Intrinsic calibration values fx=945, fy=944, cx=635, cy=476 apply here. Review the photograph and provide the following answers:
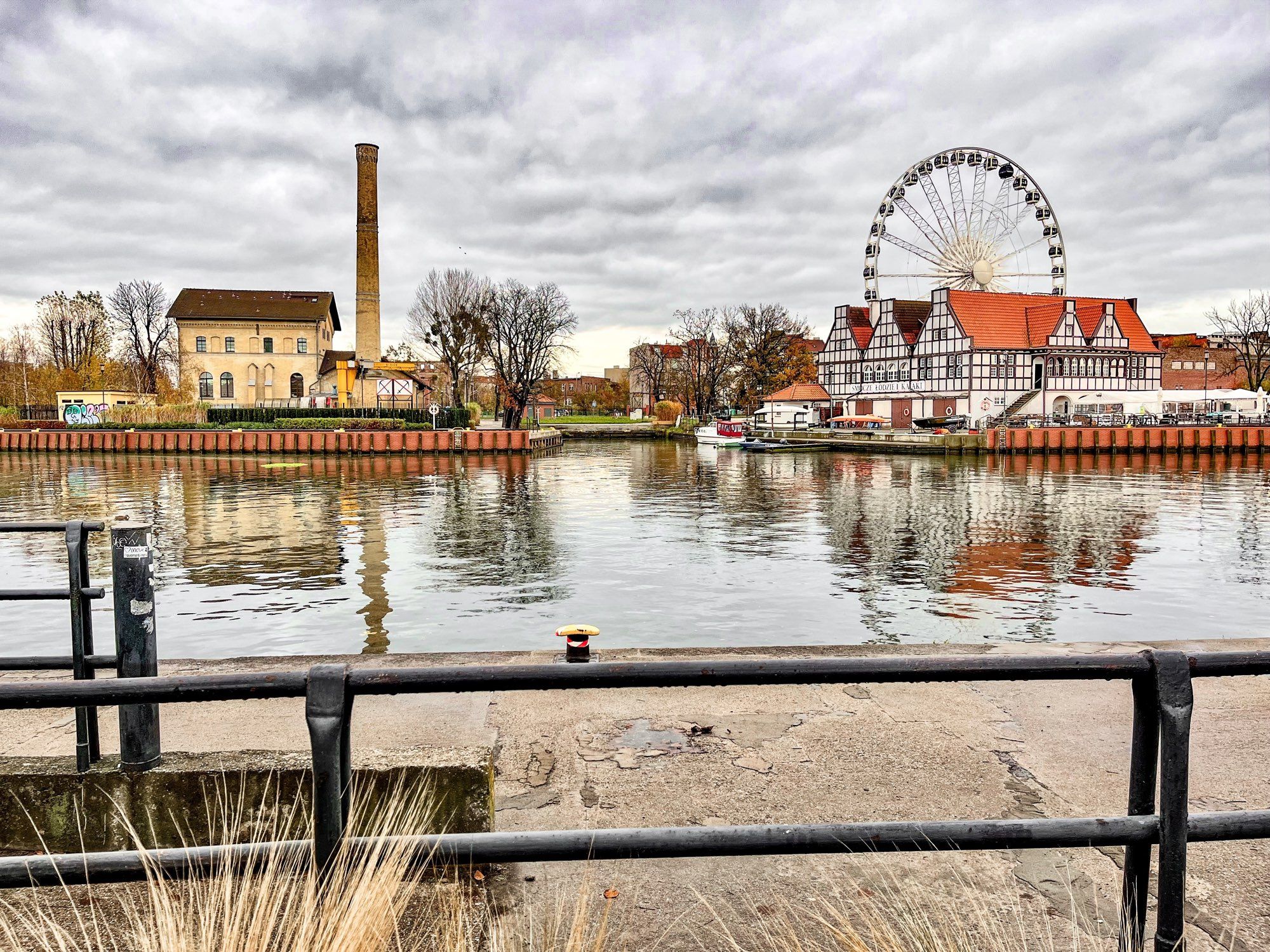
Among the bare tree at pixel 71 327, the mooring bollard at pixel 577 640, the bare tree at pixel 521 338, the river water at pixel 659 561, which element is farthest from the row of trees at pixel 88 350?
the mooring bollard at pixel 577 640

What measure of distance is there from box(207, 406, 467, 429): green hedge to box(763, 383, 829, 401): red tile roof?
116 ft

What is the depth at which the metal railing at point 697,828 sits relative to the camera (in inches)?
79.0

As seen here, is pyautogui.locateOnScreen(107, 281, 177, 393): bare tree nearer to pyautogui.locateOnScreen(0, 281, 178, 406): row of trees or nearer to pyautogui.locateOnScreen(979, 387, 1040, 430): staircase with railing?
pyautogui.locateOnScreen(0, 281, 178, 406): row of trees

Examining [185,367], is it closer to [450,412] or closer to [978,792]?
[450,412]

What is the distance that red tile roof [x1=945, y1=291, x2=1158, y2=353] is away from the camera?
255 feet

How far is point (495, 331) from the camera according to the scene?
84375 mm

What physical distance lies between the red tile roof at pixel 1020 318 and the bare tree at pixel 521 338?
3460 cm

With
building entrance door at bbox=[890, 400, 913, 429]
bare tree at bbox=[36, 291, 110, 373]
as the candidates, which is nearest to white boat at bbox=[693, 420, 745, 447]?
building entrance door at bbox=[890, 400, 913, 429]

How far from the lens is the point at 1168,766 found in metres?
2.09

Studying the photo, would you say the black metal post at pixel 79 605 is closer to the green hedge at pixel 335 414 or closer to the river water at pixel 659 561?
the river water at pixel 659 561

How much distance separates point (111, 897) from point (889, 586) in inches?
565

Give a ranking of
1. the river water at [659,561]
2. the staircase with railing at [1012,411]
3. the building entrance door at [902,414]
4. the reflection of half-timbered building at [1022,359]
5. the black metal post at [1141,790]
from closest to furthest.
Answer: the black metal post at [1141,790], the river water at [659,561], the staircase with railing at [1012,411], the reflection of half-timbered building at [1022,359], the building entrance door at [902,414]

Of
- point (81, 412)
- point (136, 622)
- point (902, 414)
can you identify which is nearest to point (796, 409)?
point (902, 414)

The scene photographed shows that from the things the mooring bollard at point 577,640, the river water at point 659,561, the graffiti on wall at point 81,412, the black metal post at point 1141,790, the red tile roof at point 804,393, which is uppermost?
the red tile roof at point 804,393
